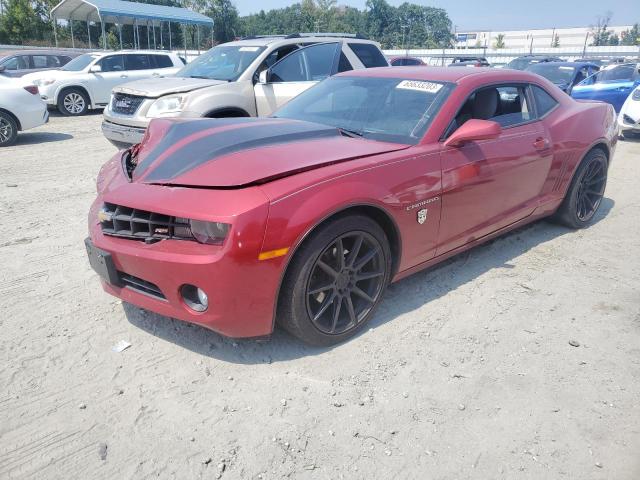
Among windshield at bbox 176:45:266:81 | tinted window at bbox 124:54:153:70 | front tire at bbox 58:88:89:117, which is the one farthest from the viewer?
tinted window at bbox 124:54:153:70

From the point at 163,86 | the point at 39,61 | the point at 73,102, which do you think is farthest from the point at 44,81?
the point at 163,86

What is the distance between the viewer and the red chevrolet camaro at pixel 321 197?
104 inches

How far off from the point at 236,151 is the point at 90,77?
12.0 meters

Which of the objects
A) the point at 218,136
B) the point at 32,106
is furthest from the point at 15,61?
the point at 218,136

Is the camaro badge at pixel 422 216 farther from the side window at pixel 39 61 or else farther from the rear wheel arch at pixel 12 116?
the side window at pixel 39 61

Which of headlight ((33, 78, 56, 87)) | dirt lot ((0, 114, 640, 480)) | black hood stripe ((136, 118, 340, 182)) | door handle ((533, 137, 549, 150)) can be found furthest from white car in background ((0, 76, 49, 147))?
door handle ((533, 137, 549, 150))

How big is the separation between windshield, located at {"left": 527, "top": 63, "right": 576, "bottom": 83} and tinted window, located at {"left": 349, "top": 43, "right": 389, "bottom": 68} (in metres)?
6.21

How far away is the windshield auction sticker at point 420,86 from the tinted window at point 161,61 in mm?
12266

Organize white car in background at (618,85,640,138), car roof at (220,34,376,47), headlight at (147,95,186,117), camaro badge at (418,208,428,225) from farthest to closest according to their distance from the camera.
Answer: white car in background at (618,85,640,138) → car roof at (220,34,376,47) → headlight at (147,95,186,117) → camaro badge at (418,208,428,225)

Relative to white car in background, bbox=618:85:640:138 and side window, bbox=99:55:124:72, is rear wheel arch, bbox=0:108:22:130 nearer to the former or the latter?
side window, bbox=99:55:124:72

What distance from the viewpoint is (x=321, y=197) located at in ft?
9.08

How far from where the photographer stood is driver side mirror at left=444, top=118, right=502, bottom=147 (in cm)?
342

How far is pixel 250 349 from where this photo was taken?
3.08 meters

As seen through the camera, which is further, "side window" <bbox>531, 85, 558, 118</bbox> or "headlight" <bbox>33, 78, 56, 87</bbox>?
"headlight" <bbox>33, 78, 56, 87</bbox>
